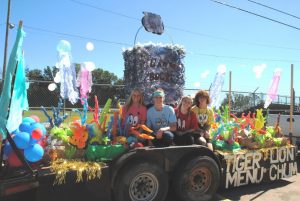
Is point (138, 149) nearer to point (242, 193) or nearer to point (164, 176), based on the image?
point (164, 176)

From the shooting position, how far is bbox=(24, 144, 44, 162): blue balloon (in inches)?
144

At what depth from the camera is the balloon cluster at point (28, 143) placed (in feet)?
11.8

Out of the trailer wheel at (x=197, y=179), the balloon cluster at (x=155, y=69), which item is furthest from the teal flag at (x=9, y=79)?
the balloon cluster at (x=155, y=69)

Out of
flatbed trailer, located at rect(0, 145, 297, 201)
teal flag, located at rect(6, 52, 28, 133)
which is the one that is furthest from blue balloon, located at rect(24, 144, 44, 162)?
teal flag, located at rect(6, 52, 28, 133)

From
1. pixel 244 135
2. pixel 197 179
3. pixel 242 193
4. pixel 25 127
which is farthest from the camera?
pixel 244 135

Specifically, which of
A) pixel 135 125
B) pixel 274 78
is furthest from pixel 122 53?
pixel 274 78

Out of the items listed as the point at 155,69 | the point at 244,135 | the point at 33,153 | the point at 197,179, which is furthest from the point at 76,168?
the point at 244,135

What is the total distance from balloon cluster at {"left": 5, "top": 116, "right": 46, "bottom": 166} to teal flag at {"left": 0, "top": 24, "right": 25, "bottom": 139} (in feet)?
0.80

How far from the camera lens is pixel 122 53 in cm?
642

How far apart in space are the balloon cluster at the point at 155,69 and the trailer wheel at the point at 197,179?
1.79 m

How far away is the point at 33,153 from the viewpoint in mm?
3650

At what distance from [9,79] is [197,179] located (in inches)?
120

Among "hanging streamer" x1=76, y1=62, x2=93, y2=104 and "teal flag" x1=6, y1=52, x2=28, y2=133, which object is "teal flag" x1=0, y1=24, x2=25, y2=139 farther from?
"hanging streamer" x1=76, y1=62, x2=93, y2=104

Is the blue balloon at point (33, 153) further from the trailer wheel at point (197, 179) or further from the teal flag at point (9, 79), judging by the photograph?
the trailer wheel at point (197, 179)
